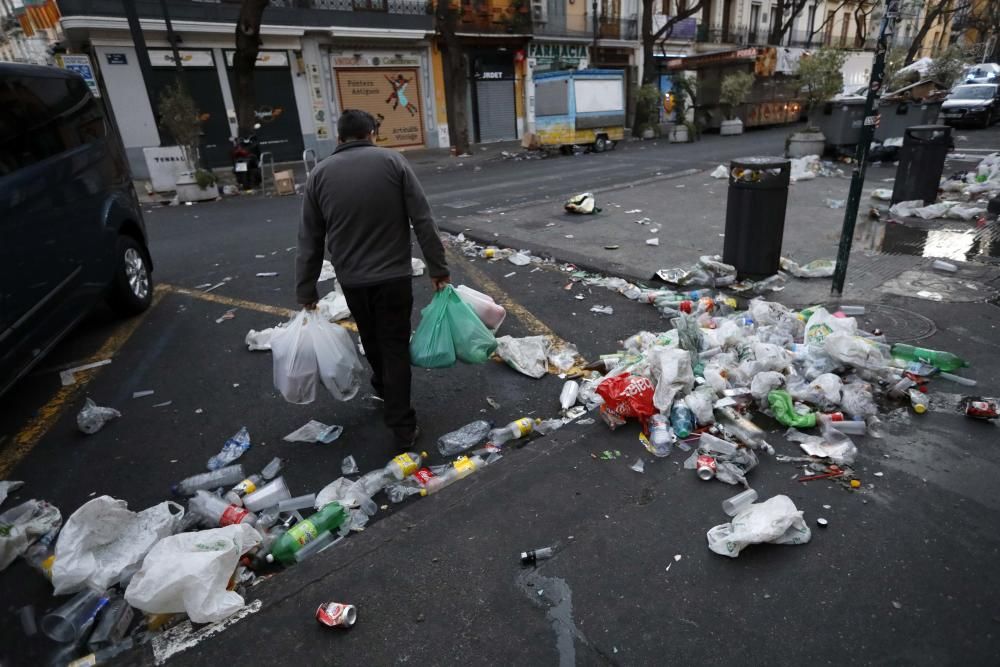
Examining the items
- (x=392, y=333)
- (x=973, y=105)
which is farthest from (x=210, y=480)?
(x=973, y=105)

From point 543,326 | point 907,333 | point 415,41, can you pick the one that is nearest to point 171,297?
point 543,326

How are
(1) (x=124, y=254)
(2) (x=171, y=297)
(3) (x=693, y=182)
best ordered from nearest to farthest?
(1) (x=124, y=254)
(2) (x=171, y=297)
(3) (x=693, y=182)

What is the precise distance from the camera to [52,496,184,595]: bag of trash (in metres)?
2.36

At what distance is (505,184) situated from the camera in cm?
1358

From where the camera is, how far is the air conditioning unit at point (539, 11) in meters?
26.7

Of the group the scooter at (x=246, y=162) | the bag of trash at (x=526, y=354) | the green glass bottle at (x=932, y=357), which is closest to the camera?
the green glass bottle at (x=932, y=357)

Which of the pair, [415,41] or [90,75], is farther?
[415,41]

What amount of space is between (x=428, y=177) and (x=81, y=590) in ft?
49.2

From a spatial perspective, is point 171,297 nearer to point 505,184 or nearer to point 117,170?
point 117,170

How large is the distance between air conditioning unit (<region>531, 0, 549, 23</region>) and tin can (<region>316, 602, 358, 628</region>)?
28.7 m

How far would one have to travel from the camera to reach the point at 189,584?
2162mm

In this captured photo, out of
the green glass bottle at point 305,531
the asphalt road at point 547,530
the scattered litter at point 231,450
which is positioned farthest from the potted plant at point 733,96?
the green glass bottle at point 305,531

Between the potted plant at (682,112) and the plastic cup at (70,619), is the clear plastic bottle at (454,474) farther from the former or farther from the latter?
the potted plant at (682,112)

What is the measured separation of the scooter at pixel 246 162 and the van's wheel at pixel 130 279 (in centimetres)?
925
